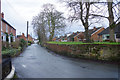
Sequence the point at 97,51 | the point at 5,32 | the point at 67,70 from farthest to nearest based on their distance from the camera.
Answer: the point at 5,32
the point at 97,51
the point at 67,70

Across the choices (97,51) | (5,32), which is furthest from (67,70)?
(5,32)

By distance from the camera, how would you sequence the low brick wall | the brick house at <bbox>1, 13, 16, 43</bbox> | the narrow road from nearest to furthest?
1. the narrow road
2. the low brick wall
3. the brick house at <bbox>1, 13, 16, 43</bbox>

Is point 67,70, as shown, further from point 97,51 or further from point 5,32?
point 5,32

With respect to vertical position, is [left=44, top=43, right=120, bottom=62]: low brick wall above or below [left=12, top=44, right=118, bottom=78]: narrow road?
above

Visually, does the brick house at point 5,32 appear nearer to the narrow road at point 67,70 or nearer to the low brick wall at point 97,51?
the low brick wall at point 97,51

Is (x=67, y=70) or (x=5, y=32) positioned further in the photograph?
(x=5, y=32)

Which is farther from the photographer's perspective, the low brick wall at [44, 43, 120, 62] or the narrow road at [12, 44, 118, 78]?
the low brick wall at [44, 43, 120, 62]

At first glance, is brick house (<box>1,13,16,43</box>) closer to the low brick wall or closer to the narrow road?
the low brick wall

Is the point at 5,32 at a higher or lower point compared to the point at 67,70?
higher

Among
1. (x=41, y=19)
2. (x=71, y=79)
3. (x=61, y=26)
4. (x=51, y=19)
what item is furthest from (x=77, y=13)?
(x=41, y=19)

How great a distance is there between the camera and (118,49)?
323 inches

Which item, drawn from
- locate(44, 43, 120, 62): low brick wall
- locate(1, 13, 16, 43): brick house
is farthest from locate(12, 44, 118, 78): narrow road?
locate(1, 13, 16, 43): brick house

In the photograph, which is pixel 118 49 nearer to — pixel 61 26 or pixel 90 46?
pixel 90 46

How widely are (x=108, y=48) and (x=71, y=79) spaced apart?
5387 mm
